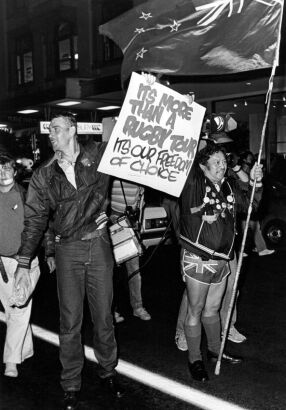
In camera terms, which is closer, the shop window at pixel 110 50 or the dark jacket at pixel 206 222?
the dark jacket at pixel 206 222

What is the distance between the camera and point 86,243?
4.22m

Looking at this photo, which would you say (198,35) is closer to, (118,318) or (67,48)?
(118,318)

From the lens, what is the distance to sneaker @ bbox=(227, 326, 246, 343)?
5.54 meters

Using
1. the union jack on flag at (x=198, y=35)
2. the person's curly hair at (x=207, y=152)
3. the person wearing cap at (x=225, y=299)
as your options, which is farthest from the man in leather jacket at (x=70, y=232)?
the person wearing cap at (x=225, y=299)

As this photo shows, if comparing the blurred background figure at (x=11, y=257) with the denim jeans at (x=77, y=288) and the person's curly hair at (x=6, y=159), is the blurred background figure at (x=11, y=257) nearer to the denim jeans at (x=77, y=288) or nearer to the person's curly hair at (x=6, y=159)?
the person's curly hair at (x=6, y=159)

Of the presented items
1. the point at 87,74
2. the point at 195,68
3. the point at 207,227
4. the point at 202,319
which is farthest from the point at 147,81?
the point at 87,74

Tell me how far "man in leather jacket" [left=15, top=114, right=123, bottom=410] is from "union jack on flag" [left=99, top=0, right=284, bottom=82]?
110cm

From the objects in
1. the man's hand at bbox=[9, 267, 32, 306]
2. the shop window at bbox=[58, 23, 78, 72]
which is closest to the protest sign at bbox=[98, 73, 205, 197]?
the man's hand at bbox=[9, 267, 32, 306]

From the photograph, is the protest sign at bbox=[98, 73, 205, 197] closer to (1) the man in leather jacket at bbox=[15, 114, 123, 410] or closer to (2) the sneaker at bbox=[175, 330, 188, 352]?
(1) the man in leather jacket at bbox=[15, 114, 123, 410]

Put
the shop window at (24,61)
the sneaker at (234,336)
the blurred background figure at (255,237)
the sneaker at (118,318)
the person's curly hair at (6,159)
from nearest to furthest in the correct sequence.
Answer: the person's curly hair at (6,159), the sneaker at (234,336), the sneaker at (118,318), the blurred background figure at (255,237), the shop window at (24,61)

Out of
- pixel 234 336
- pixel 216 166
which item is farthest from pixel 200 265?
pixel 234 336

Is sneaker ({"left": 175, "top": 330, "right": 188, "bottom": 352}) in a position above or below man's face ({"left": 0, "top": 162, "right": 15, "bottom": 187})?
below

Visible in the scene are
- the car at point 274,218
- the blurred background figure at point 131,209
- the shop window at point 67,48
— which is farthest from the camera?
the shop window at point 67,48

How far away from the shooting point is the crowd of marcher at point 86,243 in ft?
13.9
